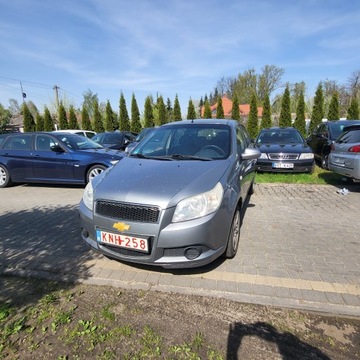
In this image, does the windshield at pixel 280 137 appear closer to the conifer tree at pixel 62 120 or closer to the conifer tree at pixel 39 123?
the conifer tree at pixel 62 120

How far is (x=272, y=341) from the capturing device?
219cm

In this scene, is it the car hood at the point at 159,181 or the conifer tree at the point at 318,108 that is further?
the conifer tree at the point at 318,108

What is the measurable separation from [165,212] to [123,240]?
1.83 feet

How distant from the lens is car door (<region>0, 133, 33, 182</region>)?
7445 millimetres

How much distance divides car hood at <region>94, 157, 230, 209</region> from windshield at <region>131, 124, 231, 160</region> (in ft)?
0.96

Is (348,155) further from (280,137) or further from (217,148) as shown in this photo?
(217,148)

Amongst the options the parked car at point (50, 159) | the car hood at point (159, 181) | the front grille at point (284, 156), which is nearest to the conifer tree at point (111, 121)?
the parked car at point (50, 159)

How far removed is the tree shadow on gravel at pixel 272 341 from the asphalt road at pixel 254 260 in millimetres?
374

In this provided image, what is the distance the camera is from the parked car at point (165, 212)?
2609mm

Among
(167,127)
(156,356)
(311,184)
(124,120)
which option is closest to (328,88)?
(124,120)

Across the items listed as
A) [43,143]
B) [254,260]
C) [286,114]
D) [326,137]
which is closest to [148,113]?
[286,114]

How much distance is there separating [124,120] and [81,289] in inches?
921

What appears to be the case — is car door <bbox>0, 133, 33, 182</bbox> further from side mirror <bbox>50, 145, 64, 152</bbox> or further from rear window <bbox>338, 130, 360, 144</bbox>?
rear window <bbox>338, 130, 360, 144</bbox>

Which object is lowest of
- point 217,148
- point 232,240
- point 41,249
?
point 41,249
